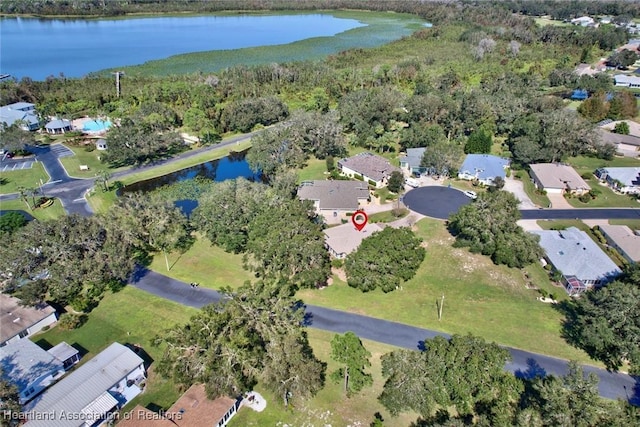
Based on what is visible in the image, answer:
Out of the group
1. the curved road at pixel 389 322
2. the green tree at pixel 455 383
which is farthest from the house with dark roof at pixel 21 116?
the green tree at pixel 455 383

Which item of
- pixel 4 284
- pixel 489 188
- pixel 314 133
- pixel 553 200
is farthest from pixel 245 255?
pixel 553 200

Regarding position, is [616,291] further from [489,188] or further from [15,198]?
[15,198]

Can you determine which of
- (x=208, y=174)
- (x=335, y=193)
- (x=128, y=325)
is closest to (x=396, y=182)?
(x=335, y=193)

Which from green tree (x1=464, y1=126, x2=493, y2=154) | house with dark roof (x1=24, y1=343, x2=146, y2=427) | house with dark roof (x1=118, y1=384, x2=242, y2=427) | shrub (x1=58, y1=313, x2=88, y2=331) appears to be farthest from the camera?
green tree (x1=464, y1=126, x2=493, y2=154)

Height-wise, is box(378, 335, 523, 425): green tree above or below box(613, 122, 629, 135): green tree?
above

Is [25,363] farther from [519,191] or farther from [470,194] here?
[519,191]

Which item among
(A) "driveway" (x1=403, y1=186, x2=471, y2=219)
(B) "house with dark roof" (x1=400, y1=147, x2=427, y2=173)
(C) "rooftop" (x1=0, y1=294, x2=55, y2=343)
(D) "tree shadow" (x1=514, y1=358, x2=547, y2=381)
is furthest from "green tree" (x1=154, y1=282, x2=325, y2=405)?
(B) "house with dark roof" (x1=400, y1=147, x2=427, y2=173)

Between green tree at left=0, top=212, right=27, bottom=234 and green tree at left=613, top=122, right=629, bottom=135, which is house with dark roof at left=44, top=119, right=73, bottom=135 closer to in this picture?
green tree at left=0, top=212, right=27, bottom=234
